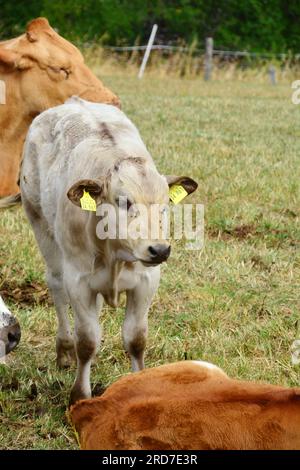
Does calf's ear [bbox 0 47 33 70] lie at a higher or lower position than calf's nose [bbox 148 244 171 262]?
lower

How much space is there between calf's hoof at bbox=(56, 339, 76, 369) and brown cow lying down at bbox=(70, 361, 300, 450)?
1777mm

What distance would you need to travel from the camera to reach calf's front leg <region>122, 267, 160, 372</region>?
504cm

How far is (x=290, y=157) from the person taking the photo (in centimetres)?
1229

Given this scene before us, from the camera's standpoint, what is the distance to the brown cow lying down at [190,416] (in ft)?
11.6

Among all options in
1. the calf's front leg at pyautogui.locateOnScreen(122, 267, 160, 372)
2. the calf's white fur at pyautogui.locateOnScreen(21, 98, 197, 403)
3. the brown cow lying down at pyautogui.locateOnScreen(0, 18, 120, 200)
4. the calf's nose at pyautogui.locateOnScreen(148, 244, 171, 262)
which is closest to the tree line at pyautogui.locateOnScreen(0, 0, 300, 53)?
the brown cow lying down at pyautogui.locateOnScreen(0, 18, 120, 200)

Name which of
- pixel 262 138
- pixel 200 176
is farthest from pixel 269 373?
pixel 262 138

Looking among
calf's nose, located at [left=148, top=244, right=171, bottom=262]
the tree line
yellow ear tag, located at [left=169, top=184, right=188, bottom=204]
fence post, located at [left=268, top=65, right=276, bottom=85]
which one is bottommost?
the tree line

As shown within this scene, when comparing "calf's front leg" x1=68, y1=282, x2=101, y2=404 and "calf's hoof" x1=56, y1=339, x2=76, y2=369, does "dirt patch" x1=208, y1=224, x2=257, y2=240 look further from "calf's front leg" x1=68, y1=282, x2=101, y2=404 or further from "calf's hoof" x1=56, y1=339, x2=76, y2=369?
"calf's front leg" x1=68, y1=282, x2=101, y2=404

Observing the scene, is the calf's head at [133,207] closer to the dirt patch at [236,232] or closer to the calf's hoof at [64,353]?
the calf's hoof at [64,353]

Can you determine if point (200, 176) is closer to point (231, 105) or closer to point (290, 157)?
point (290, 157)

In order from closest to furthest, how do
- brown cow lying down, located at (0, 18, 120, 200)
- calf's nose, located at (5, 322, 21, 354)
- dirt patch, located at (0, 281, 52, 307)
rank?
1. calf's nose, located at (5, 322, 21, 354)
2. dirt patch, located at (0, 281, 52, 307)
3. brown cow lying down, located at (0, 18, 120, 200)

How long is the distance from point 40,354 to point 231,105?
45.5 feet

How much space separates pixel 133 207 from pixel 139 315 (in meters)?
0.78

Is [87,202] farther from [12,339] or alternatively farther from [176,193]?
[12,339]
